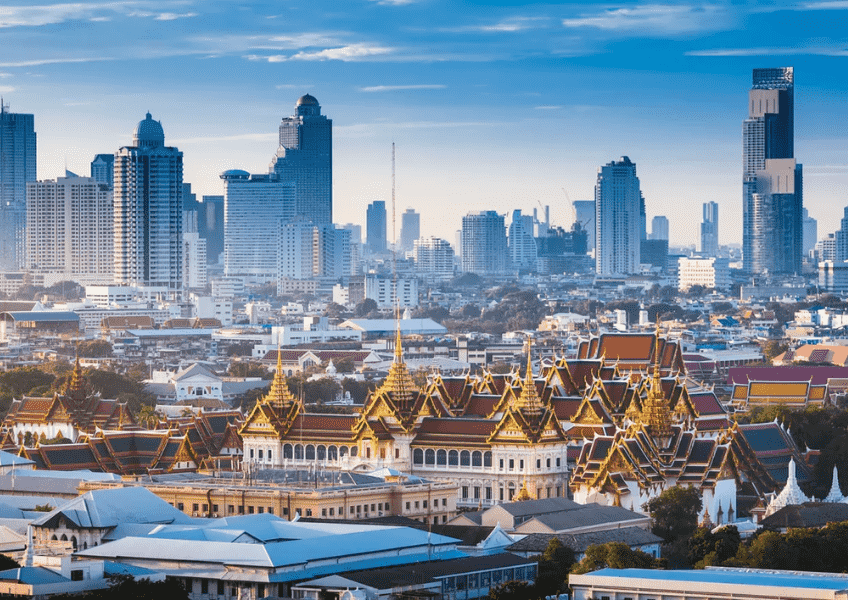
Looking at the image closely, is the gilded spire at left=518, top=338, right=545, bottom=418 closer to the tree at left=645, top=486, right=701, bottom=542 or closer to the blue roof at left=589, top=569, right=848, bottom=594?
the tree at left=645, top=486, right=701, bottom=542

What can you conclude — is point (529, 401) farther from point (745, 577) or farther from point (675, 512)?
point (745, 577)

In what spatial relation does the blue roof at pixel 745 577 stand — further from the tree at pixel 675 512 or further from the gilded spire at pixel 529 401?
the gilded spire at pixel 529 401

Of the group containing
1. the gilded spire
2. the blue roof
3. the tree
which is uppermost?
the gilded spire

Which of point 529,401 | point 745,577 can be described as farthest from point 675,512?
point 745,577

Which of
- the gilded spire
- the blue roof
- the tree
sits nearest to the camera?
the blue roof

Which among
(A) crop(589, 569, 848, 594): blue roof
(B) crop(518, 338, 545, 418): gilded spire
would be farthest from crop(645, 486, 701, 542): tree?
(A) crop(589, 569, 848, 594): blue roof

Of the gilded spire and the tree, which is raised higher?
the gilded spire

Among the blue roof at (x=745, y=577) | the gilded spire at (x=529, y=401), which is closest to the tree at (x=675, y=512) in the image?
the gilded spire at (x=529, y=401)
